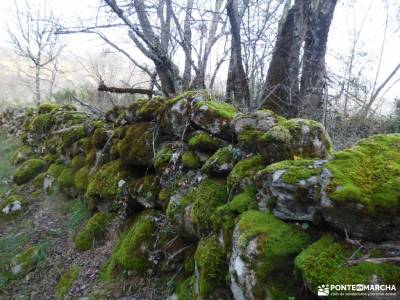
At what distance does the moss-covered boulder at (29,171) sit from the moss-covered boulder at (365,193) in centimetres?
635

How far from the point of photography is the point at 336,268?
1.58 metres

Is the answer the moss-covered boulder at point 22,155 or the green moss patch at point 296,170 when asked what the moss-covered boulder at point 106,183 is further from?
the moss-covered boulder at point 22,155

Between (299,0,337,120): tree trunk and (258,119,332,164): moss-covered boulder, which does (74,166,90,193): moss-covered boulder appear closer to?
(258,119,332,164): moss-covered boulder

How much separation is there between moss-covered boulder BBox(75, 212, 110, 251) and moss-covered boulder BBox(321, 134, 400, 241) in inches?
121

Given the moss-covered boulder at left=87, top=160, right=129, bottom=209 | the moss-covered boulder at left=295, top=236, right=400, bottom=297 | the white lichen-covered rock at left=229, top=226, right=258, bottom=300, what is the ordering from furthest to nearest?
the moss-covered boulder at left=87, top=160, right=129, bottom=209
the white lichen-covered rock at left=229, top=226, right=258, bottom=300
the moss-covered boulder at left=295, top=236, right=400, bottom=297

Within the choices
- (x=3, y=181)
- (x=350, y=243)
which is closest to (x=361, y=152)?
(x=350, y=243)

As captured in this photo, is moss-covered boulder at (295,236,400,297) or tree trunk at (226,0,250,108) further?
tree trunk at (226,0,250,108)

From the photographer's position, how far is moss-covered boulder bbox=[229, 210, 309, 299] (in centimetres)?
176

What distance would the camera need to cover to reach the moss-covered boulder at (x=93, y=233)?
13.2 feet

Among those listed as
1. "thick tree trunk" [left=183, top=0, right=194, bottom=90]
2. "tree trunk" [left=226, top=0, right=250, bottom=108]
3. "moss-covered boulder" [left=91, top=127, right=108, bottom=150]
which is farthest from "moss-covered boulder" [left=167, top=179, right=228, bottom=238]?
"thick tree trunk" [left=183, top=0, right=194, bottom=90]

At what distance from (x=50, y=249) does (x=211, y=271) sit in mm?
2985

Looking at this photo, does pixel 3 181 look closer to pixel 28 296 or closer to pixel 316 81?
pixel 28 296

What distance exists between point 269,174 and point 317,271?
752 mm

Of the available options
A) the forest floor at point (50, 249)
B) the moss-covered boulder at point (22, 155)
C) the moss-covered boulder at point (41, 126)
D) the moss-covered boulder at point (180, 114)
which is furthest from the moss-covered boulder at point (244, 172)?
the moss-covered boulder at point (22, 155)
